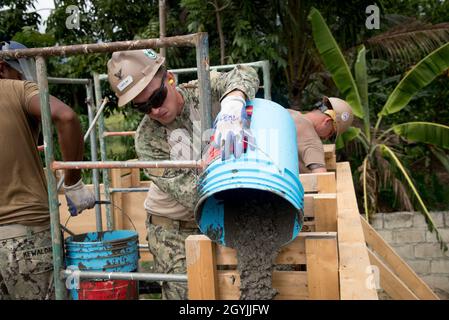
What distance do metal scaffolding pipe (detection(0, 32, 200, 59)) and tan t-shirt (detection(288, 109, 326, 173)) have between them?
162cm

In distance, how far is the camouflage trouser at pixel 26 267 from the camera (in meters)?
2.55

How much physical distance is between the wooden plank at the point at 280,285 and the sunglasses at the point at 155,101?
2.80ft

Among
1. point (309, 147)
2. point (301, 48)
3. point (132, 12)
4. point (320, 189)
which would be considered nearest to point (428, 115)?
point (301, 48)

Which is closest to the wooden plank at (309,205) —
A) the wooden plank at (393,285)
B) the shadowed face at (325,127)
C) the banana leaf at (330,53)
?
the wooden plank at (393,285)

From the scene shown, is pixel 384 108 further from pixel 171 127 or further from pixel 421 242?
pixel 171 127

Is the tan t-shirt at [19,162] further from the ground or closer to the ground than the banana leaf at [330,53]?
closer to the ground

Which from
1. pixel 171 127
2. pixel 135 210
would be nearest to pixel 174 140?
pixel 171 127

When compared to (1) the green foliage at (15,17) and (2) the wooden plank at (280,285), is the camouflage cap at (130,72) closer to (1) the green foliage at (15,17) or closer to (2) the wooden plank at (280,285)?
(2) the wooden plank at (280,285)

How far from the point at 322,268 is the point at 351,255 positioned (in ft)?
0.51

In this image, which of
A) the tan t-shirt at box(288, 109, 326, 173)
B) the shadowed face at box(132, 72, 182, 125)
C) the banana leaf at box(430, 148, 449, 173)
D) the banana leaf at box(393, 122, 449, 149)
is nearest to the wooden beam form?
the tan t-shirt at box(288, 109, 326, 173)

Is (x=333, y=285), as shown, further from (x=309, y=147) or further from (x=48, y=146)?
(x=309, y=147)

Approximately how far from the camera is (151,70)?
2.33 metres

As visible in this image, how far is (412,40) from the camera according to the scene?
20.9 ft

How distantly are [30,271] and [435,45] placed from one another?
5.74 m
